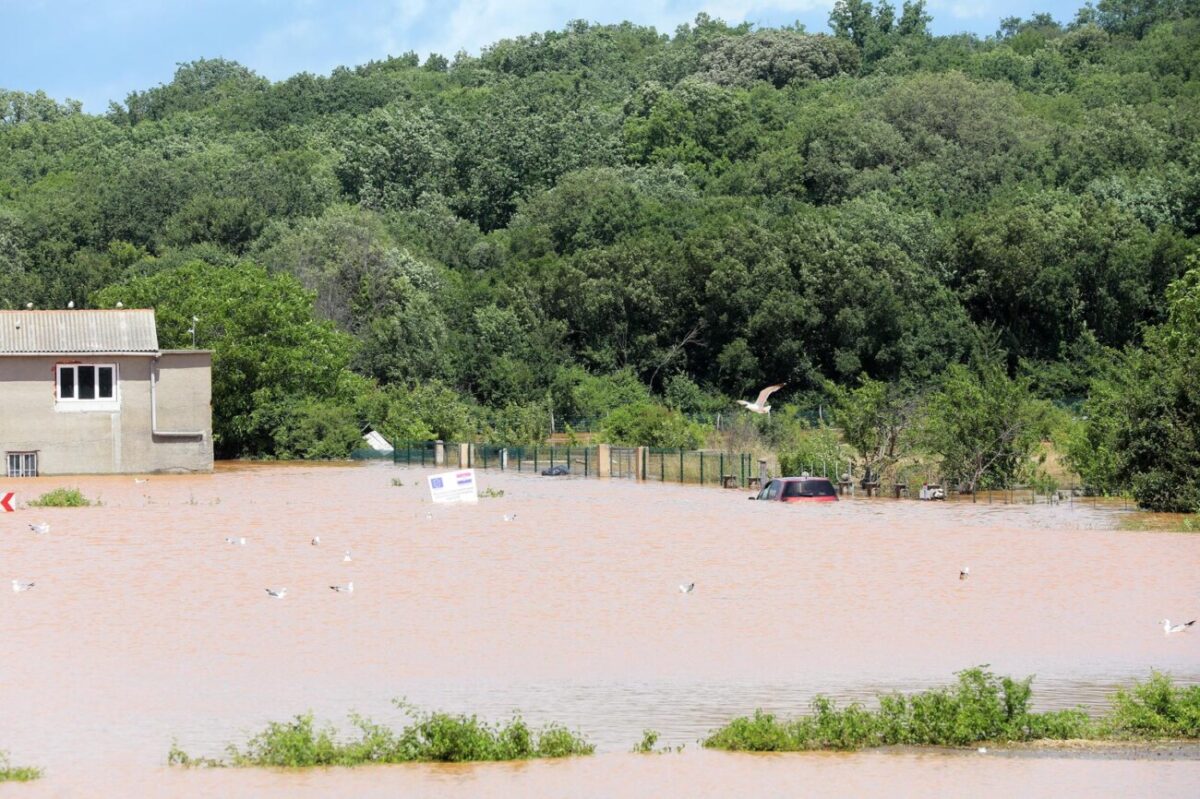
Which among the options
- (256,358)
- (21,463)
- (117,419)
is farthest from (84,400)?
(256,358)

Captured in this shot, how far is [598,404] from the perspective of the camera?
84.2 m

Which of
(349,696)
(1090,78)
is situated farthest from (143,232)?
(349,696)

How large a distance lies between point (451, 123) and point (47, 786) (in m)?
125

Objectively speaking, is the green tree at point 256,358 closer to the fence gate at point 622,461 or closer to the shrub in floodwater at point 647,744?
the fence gate at point 622,461

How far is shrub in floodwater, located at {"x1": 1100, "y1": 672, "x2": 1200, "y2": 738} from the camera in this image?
15453 millimetres

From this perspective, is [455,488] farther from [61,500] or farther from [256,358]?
[256,358]

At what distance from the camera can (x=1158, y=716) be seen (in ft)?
51.1

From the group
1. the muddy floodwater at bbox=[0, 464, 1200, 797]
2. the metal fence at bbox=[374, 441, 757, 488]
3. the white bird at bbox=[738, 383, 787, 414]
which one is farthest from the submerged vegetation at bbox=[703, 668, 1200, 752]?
the white bird at bbox=[738, 383, 787, 414]

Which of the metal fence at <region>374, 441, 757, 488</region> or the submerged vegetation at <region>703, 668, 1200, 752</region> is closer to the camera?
the submerged vegetation at <region>703, 668, 1200, 752</region>

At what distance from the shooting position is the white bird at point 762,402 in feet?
240

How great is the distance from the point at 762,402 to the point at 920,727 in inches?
2587

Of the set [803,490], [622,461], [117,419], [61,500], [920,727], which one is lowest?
[920,727]

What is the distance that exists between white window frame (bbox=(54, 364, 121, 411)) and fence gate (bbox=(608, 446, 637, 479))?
56.3 ft

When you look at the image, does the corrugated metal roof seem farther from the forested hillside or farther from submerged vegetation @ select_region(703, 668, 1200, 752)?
submerged vegetation @ select_region(703, 668, 1200, 752)
